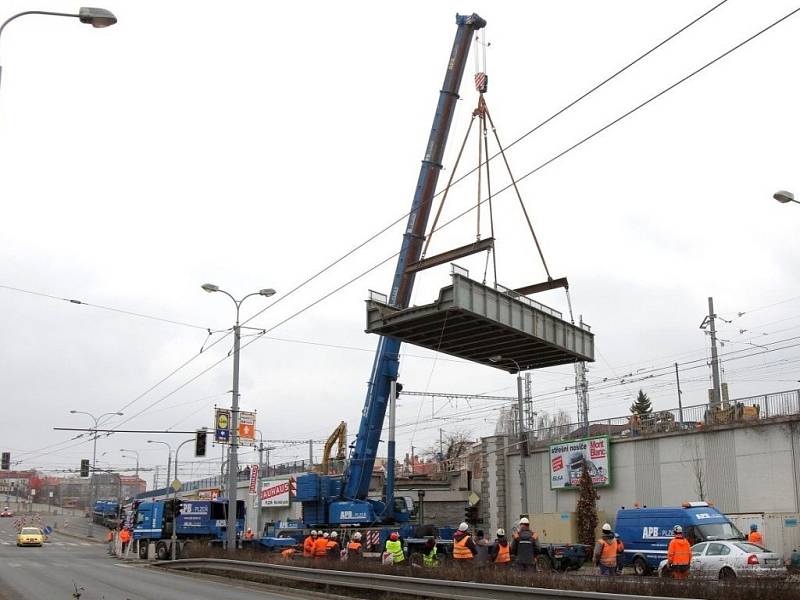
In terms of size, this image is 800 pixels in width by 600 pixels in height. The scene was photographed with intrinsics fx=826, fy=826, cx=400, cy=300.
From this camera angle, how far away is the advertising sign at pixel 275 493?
6191cm

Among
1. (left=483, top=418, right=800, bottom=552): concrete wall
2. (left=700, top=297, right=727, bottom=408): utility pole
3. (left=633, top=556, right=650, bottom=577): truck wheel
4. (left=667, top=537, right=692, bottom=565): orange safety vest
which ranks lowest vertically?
(left=633, top=556, right=650, bottom=577): truck wheel

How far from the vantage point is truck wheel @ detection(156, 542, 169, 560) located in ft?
133

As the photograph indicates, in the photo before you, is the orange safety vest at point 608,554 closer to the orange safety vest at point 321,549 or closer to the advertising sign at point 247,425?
the orange safety vest at point 321,549

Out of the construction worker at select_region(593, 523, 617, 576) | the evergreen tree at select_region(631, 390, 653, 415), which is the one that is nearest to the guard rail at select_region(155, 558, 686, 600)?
the construction worker at select_region(593, 523, 617, 576)

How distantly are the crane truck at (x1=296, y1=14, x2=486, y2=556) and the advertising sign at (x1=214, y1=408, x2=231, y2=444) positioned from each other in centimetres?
385

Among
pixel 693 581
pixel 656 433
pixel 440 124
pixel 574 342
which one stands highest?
pixel 440 124

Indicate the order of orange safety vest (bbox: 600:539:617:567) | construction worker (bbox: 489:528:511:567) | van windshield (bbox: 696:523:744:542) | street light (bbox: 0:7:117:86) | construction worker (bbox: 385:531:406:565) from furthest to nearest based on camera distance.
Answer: van windshield (bbox: 696:523:744:542)
construction worker (bbox: 385:531:406:565)
construction worker (bbox: 489:528:511:567)
orange safety vest (bbox: 600:539:617:567)
street light (bbox: 0:7:117:86)

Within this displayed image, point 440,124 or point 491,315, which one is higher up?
point 440,124

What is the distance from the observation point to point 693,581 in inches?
505

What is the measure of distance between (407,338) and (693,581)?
52.5 ft

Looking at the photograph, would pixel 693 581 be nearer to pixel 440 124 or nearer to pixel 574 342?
pixel 574 342

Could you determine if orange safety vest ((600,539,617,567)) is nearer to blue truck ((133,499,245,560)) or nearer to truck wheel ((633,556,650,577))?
truck wheel ((633,556,650,577))

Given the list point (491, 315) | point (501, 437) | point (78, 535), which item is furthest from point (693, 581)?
point (78, 535)

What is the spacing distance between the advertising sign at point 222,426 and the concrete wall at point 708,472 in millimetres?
18408
